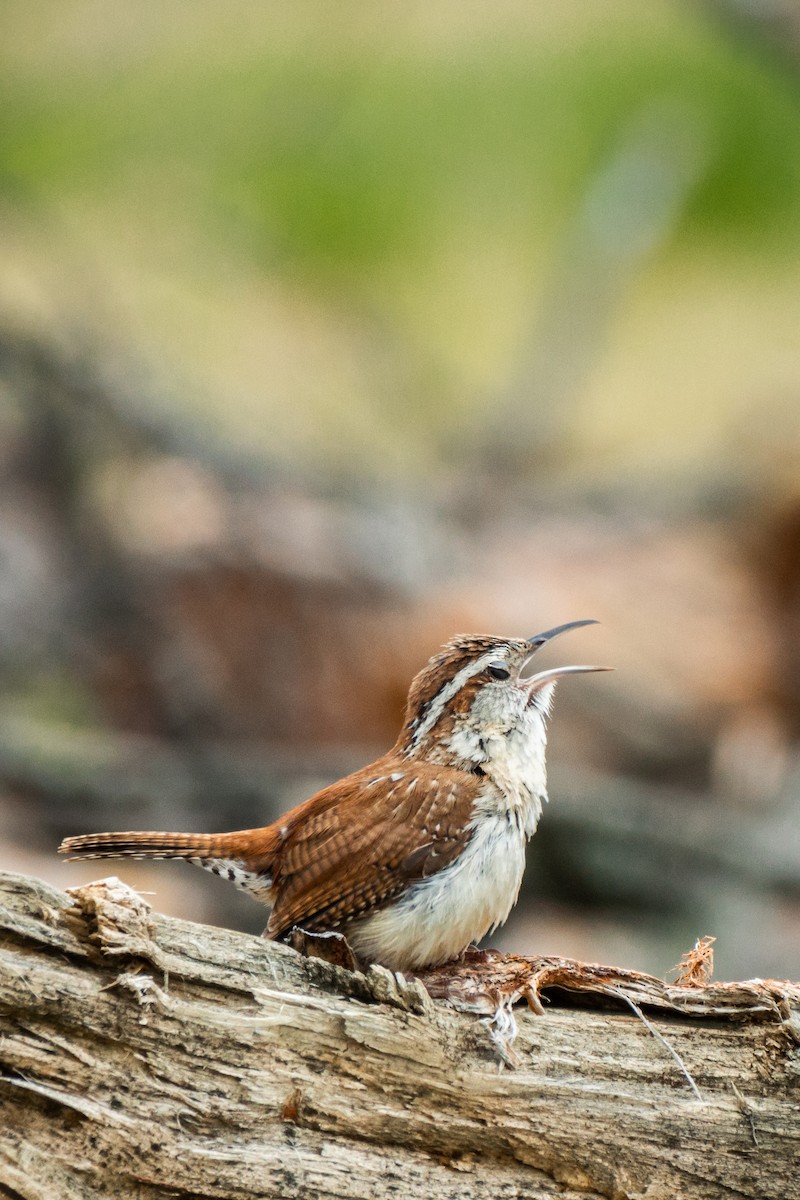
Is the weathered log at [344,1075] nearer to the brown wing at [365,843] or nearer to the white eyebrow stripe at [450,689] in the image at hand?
the brown wing at [365,843]

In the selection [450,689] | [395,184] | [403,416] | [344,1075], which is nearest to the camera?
[344,1075]

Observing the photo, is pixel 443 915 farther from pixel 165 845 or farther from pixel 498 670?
pixel 498 670

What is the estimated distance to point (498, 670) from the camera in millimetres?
4391

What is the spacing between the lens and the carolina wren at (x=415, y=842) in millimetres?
3746

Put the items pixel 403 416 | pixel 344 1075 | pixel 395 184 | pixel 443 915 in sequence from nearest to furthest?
pixel 344 1075 → pixel 443 915 → pixel 403 416 → pixel 395 184

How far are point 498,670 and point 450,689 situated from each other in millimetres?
185

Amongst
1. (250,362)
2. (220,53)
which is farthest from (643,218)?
(220,53)

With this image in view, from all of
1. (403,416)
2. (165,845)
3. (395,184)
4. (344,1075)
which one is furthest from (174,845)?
(395,184)

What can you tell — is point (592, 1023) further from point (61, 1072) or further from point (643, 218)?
point (643, 218)

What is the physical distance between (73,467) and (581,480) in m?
5.39

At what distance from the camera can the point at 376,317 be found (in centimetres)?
1602

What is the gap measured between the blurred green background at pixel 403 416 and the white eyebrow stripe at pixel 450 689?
2.45m

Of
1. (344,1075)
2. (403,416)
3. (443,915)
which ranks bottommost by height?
(344,1075)

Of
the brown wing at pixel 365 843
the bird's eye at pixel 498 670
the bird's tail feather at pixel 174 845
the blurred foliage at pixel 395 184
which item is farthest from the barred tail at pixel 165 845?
the blurred foliage at pixel 395 184
